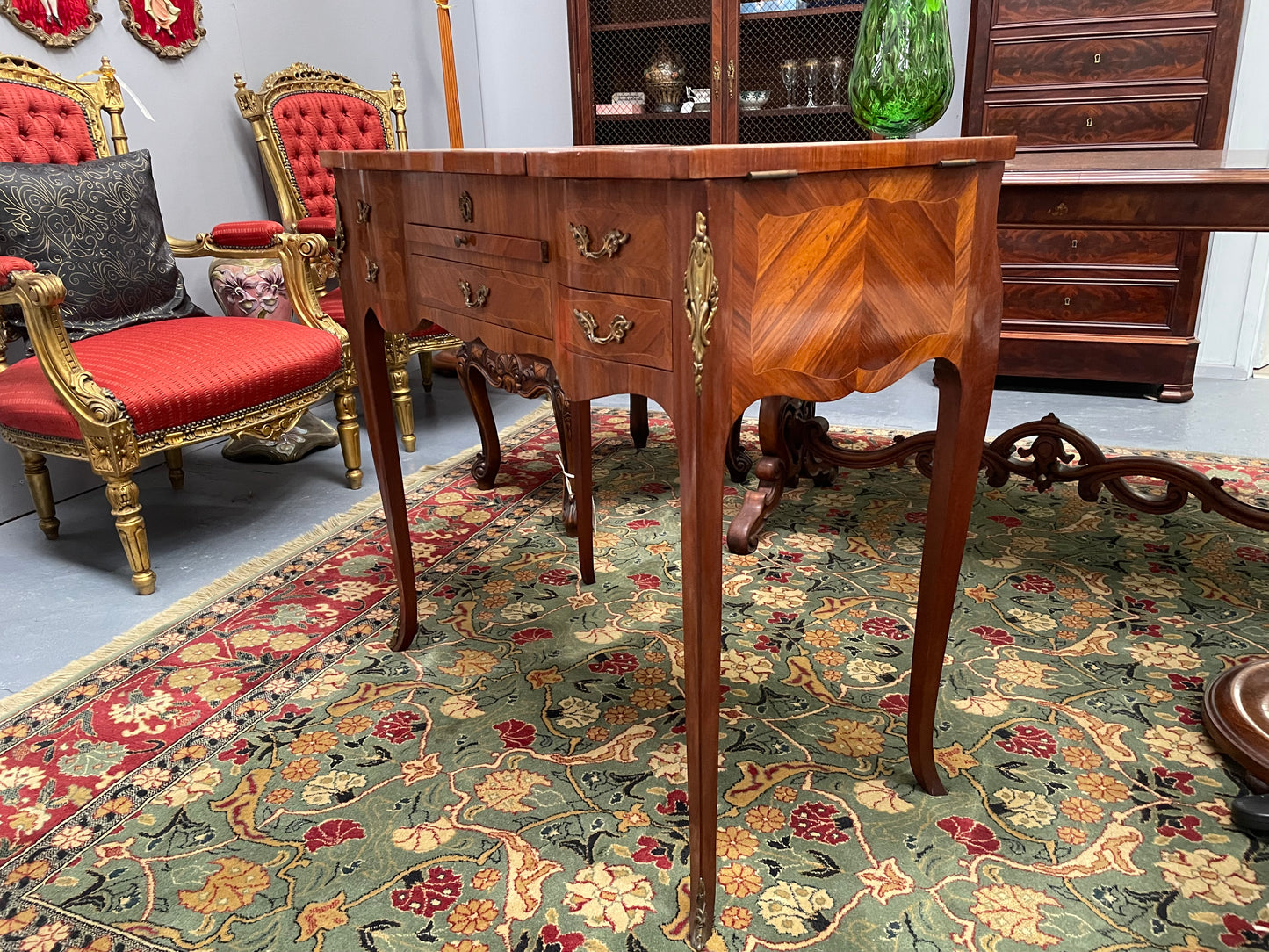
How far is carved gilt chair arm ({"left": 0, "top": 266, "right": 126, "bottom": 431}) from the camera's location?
219 centimetres

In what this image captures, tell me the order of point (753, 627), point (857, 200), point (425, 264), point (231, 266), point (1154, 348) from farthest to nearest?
1. point (1154, 348)
2. point (231, 266)
3. point (753, 627)
4. point (425, 264)
5. point (857, 200)

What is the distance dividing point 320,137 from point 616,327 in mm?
2990

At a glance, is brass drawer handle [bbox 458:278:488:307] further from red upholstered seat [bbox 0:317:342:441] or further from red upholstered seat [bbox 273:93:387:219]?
red upholstered seat [bbox 273:93:387:219]

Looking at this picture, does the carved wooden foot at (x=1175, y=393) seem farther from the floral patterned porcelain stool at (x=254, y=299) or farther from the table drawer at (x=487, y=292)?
the floral patterned porcelain stool at (x=254, y=299)

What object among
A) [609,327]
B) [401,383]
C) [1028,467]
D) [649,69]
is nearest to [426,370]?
[401,383]

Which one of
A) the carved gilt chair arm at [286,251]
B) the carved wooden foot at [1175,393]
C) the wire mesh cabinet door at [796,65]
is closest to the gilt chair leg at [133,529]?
the carved gilt chair arm at [286,251]

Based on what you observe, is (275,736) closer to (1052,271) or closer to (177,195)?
(177,195)

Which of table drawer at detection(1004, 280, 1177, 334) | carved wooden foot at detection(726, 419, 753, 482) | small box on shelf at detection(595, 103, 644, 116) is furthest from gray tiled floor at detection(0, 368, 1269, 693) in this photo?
small box on shelf at detection(595, 103, 644, 116)

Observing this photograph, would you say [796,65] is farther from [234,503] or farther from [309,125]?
[234,503]

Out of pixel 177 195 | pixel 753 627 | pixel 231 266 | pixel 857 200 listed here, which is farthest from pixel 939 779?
pixel 177 195

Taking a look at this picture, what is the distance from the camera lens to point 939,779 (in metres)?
1.53

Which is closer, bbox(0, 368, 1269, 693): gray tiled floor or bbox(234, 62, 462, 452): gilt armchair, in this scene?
bbox(0, 368, 1269, 693): gray tiled floor

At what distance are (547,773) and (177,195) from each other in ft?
9.01

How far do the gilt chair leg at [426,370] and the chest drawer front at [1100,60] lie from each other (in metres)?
2.57
